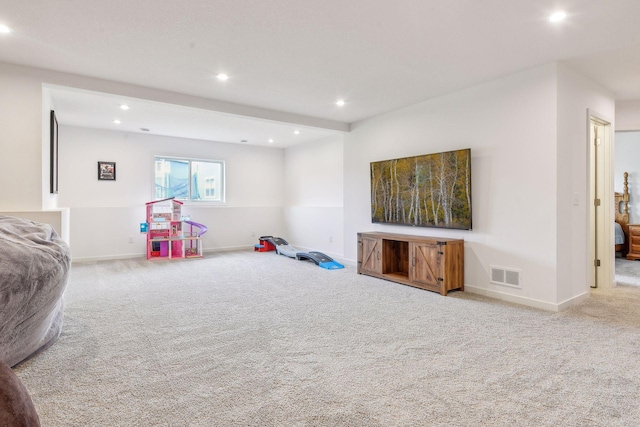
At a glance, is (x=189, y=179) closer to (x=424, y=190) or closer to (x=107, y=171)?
(x=107, y=171)

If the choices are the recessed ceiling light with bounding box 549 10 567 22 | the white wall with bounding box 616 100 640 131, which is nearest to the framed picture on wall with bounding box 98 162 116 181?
the recessed ceiling light with bounding box 549 10 567 22

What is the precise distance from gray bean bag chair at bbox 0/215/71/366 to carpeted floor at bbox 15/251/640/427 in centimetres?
16

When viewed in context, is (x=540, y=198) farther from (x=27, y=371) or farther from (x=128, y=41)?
(x=27, y=371)

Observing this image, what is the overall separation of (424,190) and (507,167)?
1.03m

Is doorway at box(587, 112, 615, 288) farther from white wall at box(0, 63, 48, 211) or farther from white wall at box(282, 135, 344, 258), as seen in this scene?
white wall at box(0, 63, 48, 211)

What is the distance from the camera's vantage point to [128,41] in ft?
9.91

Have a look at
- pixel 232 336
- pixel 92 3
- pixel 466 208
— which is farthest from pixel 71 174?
pixel 466 208

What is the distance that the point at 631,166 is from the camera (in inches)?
276

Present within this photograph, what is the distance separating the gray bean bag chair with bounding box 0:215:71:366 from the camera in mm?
2025

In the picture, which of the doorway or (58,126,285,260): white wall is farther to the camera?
(58,126,285,260): white wall

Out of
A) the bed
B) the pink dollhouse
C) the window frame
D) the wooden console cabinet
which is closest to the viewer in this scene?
the wooden console cabinet

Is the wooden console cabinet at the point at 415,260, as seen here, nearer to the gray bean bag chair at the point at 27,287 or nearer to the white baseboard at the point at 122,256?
the gray bean bag chair at the point at 27,287

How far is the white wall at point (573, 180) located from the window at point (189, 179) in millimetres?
6640

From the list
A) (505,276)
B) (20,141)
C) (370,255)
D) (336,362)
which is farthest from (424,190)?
(20,141)
